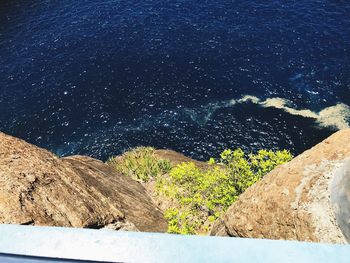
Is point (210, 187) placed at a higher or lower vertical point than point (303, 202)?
lower

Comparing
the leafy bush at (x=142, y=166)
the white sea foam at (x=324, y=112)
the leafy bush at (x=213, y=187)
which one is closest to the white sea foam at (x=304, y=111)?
the white sea foam at (x=324, y=112)

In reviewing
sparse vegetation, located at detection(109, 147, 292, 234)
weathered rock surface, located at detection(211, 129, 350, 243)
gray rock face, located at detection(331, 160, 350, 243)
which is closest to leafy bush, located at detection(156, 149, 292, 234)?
sparse vegetation, located at detection(109, 147, 292, 234)

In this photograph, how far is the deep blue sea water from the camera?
5466 centimetres

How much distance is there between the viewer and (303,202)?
663 inches

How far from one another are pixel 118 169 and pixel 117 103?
20.9 meters

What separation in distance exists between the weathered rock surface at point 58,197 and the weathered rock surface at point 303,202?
723cm

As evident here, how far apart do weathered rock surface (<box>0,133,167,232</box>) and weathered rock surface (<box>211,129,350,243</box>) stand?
7.23 meters

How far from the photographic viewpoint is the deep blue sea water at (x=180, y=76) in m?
54.7

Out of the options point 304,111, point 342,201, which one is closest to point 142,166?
point 304,111

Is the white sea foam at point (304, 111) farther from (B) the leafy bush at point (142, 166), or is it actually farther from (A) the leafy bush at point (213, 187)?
(A) the leafy bush at point (213, 187)

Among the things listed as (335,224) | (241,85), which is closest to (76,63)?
(241,85)

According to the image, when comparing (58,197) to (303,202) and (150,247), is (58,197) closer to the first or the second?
(303,202)

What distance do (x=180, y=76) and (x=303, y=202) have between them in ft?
153

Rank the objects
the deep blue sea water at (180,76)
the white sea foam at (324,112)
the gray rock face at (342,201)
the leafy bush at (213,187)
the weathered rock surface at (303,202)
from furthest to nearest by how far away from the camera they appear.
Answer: the deep blue sea water at (180,76) < the white sea foam at (324,112) < the leafy bush at (213,187) < the weathered rock surface at (303,202) < the gray rock face at (342,201)
